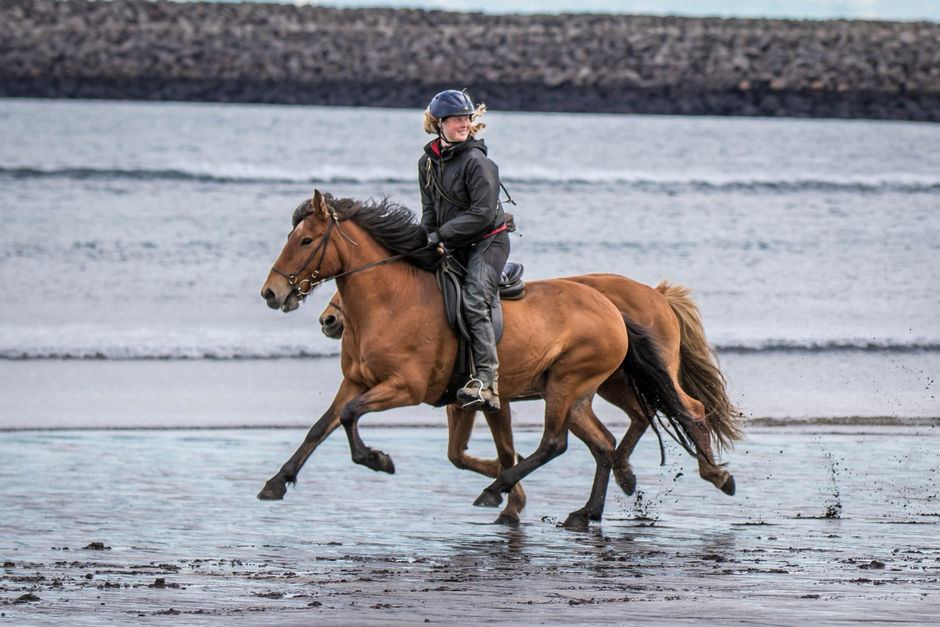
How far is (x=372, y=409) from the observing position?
257 inches

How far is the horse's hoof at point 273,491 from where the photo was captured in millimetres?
6297

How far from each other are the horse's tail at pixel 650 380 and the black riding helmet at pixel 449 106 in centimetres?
168

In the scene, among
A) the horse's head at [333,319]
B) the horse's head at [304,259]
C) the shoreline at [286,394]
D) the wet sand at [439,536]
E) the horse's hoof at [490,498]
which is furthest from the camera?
the shoreline at [286,394]

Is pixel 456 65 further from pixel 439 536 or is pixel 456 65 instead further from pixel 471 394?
pixel 439 536

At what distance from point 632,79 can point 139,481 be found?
4817 centimetres

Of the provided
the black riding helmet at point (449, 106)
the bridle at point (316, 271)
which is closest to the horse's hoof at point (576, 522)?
the bridle at point (316, 271)

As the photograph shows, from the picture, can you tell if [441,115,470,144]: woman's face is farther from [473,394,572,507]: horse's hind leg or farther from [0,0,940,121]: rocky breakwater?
[0,0,940,121]: rocky breakwater

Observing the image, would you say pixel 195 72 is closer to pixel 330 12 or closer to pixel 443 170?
pixel 330 12

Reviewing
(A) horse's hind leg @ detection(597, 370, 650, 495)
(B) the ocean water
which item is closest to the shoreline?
(B) the ocean water

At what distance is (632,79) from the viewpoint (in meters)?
54.2

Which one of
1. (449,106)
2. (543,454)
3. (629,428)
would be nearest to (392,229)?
(449,106)

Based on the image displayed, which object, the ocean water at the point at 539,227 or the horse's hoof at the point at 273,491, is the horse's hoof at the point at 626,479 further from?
the ocean water at the point at 539,227

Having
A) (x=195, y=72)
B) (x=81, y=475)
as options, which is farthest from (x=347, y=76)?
(x=81, y=475)

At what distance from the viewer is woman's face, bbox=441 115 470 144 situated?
667 cm
